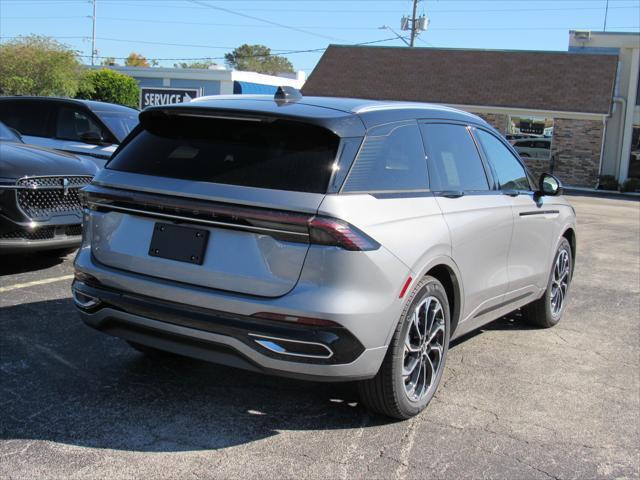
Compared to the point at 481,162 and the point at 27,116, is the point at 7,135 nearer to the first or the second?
the point at 27,116

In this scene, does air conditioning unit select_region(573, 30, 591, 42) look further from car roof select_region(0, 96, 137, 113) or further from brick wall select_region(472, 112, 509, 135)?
car roof select_region(0, 96, 137, 113)

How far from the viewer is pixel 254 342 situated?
3.40m

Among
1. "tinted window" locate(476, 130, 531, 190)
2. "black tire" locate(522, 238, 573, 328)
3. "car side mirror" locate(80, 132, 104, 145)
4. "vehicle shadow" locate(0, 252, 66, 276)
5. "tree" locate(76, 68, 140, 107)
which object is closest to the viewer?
"tinted window" locate(476, 130, 531, 190)

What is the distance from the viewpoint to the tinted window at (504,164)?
523 cm

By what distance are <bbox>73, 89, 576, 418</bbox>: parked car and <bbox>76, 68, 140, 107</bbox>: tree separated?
3099 cm

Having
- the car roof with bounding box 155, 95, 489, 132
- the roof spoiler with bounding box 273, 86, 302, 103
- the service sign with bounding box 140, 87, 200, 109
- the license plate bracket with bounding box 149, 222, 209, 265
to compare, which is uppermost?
the service sign with bounding box 140, 87, 200, 109

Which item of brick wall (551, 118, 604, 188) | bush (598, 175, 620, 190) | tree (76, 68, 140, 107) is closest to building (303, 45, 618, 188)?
brick wall (551, 118, 604, 188)

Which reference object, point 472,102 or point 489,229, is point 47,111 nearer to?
point 489,229

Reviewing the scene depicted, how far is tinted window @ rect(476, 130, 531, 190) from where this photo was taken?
5234mm

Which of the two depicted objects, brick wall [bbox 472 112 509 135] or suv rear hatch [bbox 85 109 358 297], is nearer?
suv rear hatch [bbox 85 109 358 297]

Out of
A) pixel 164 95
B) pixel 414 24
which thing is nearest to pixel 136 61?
pixel 414 24

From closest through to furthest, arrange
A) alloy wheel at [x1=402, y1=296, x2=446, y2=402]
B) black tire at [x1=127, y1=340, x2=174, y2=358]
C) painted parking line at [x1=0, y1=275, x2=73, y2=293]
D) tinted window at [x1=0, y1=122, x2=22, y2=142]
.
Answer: alloy wheel at [x1=402, y1=296, x2=446, y2=402]
black tire at [x1=127, y1=340, x2=174, y2=358]
painted parking line at [x1=0, y1=275, x2=73, y2=293]
tinted window at [x1=0, y1=122, x2=22, y2=142]

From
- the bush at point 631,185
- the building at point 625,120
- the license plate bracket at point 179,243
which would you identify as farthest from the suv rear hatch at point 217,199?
the building at point 625,120

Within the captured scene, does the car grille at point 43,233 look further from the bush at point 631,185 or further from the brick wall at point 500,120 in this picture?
the bush at point 631,185
